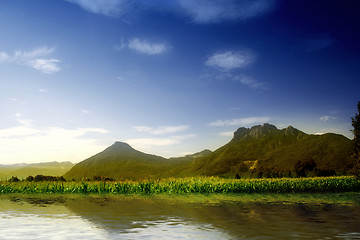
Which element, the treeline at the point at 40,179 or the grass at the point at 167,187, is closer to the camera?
the grass at the point at 167,187

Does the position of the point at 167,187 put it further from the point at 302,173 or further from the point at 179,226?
the point at 302,173

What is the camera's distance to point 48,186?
1425 inches

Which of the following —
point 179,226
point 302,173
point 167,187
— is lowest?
point 179,226

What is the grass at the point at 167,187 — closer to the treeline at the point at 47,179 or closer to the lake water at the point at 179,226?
the treeline at the point at 47,179

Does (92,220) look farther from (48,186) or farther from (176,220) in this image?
(48,186)

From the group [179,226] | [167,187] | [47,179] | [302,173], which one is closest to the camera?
[179,226]

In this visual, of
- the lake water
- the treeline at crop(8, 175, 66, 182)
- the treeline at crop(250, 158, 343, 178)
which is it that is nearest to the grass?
the treeline at crop(8, 175, 66, 182)

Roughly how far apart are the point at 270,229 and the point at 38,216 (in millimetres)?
10863

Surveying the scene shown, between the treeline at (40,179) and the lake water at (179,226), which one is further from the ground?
the treeline at (40,179)

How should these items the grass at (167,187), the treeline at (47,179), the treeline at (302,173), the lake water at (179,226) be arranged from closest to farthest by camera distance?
the lake water at (179,226), the grass at (167,187), the treeline at (47,179), the treeline at (302,173)

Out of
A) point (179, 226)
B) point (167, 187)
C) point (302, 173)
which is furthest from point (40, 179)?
point (302, 173)

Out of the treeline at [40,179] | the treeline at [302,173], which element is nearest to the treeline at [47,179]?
the treeline at [40,179]

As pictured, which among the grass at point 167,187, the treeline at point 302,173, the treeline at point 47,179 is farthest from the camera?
the treeline at point 302,173

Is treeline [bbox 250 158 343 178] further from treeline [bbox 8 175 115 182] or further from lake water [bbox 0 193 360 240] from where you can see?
lake water [bbox 0 193 360 240]
